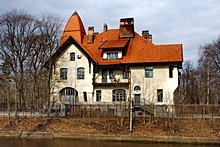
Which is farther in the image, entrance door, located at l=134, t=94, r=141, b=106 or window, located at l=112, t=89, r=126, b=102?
window, located at l=112, t=89, r=126, b=102

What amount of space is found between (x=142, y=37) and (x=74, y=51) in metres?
10.0

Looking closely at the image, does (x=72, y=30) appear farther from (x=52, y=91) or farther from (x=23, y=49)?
(x=52, y=91)

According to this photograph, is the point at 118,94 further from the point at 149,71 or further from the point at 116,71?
the point at 149,71

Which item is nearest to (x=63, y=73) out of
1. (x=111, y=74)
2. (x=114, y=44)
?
(x=111, y=74)

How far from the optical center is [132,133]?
26.1 m

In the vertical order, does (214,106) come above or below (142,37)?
below

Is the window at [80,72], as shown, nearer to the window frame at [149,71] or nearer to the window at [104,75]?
the window at [104,75]

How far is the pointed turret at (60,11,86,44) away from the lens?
143ft

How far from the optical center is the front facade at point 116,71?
3438cm

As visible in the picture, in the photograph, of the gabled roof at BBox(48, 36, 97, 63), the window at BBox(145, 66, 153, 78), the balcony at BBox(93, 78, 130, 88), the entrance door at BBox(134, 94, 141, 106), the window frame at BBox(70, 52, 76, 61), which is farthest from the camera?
the window frame at BBox(70, 52, 76, 61)

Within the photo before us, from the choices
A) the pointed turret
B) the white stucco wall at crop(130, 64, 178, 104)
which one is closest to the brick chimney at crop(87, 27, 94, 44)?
the pointed turret

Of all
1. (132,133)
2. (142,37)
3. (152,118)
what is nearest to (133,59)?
(142,37)

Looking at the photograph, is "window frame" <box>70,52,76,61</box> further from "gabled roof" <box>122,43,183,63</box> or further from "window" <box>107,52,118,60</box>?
"gabled roof" <box>122,43,183,63</box>

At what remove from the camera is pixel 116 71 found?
3672 cm
